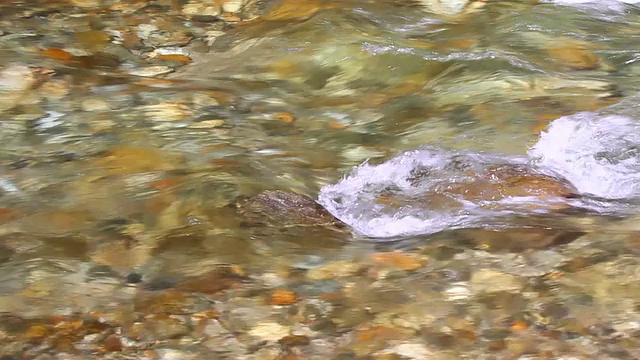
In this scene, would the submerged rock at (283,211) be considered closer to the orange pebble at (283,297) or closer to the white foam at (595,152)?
the orange pebble at (283,297)

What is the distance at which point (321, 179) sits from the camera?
4.16 m

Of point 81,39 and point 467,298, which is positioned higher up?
point 81,39

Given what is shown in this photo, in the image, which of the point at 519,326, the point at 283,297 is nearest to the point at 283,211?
the point at 283,297

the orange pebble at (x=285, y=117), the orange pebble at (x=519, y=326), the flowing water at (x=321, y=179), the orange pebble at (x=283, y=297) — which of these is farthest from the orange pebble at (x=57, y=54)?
the orange pebble at (x=519, y=326)

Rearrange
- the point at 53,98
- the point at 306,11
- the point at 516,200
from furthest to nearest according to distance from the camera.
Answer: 1. the point at 306,11
2. the point at 53,98
3. the point at 516,200

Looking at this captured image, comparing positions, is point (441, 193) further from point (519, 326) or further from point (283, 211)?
point (519, 326)

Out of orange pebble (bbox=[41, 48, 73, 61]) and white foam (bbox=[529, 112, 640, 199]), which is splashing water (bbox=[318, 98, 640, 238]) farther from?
orange pebble (bbox=[41, 48, 73, 61])

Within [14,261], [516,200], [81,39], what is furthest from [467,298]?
[81,39]

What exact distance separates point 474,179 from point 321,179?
2.68 feet

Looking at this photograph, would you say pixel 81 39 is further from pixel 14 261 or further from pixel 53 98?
pixel 14 261

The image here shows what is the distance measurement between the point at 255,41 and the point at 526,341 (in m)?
4.09

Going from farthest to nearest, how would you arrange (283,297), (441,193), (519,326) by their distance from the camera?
1. (441,193)
2. (283,297)
3. (519,326)

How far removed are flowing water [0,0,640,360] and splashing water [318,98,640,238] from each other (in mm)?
14

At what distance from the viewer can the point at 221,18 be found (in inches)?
265
